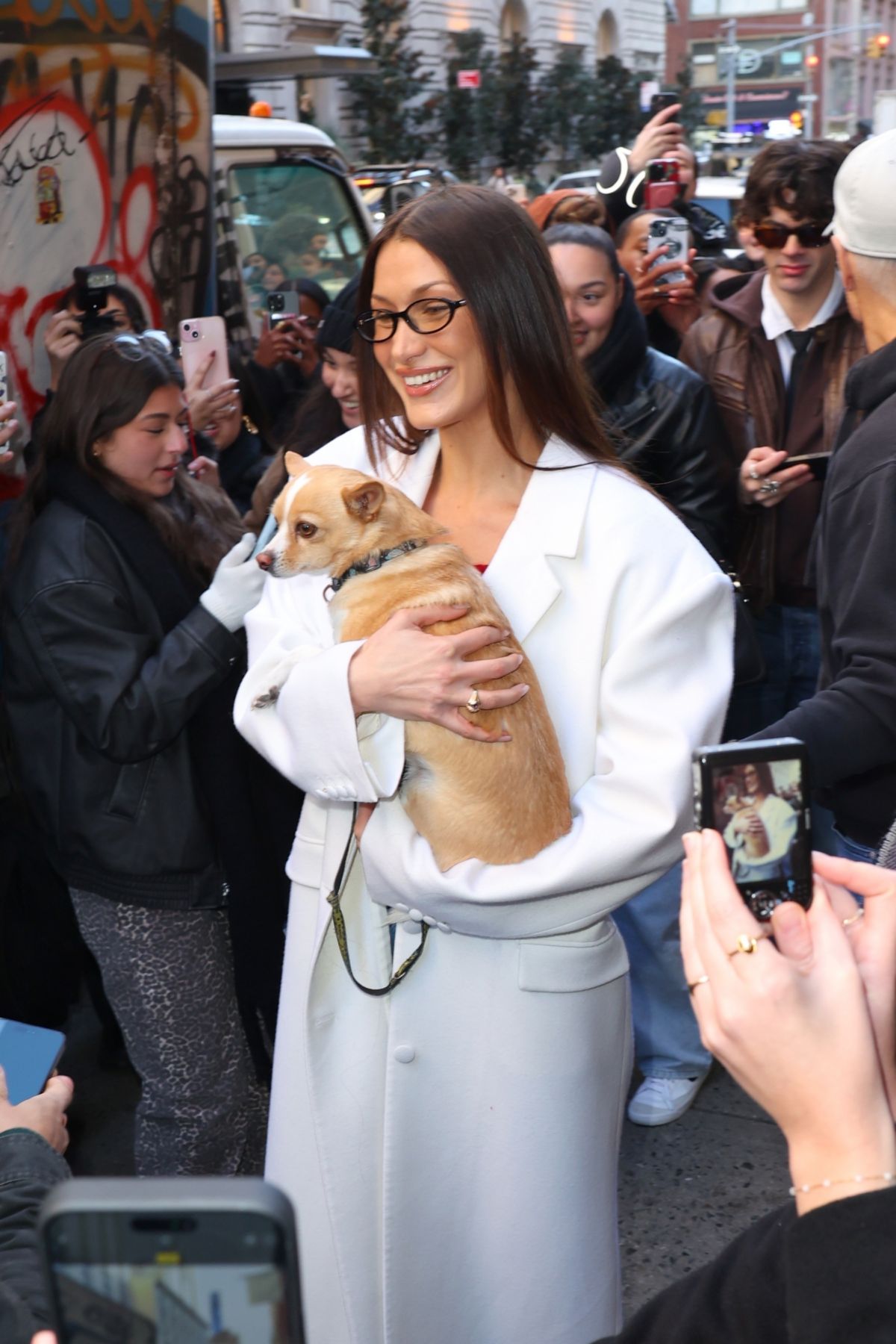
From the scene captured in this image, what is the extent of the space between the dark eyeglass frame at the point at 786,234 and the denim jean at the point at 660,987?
1867 mm

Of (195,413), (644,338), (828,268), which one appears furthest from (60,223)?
(828,268)

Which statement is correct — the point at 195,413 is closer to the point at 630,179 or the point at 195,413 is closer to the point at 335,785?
the point at 630,179

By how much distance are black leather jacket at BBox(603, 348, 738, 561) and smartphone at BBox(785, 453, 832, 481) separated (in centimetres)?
17

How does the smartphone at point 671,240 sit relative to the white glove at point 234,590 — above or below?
above

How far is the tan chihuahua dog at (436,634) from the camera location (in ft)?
6.88

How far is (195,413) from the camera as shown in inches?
175

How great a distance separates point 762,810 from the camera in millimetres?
1326

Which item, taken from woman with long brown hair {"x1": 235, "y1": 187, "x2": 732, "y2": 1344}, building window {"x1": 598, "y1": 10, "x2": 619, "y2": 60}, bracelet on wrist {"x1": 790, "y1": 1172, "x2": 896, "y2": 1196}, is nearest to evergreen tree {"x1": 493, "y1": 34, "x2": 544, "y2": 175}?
building window {"x1": 598, "y1": 10, "x2": 619, "y2": 60}

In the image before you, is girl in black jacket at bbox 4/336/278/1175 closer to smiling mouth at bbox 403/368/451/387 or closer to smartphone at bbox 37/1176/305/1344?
smiling mouth at bbox 403/368/451/387

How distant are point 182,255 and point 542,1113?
3.74 meters

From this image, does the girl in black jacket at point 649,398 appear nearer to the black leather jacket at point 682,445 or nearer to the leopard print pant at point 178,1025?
the black leather jacket at point 682,445

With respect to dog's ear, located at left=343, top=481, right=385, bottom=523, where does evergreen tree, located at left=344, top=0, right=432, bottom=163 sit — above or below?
above

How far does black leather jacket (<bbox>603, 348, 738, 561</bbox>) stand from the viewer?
379 cm

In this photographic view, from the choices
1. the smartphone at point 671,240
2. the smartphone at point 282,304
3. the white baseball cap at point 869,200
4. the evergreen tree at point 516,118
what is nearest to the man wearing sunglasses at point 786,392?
the smartphone at point 671,240
